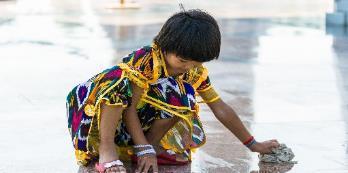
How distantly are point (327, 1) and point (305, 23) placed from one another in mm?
4383

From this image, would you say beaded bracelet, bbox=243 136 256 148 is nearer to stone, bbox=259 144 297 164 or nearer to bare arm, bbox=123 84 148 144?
stone, bbox=259 144 297 164

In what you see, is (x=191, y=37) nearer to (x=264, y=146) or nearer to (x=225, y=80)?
(x=264, y=146)

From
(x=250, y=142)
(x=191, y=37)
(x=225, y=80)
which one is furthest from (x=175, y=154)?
(x=225, y=80)

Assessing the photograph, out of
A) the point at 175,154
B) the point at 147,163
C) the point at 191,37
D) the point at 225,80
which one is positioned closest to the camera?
the point at 191,37

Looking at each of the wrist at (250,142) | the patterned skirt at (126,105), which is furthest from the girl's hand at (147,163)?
the wrist at (250,142)

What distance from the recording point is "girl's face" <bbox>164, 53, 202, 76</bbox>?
4.06 meters

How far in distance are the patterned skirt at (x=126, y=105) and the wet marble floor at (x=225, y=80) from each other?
171 mm

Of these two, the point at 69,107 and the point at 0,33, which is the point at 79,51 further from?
the point at 69,107

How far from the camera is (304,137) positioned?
5062mm

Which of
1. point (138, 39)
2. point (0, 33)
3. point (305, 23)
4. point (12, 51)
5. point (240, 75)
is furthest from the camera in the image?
point (305, 23)

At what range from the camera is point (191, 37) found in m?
4.02

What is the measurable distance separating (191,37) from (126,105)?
0.45m

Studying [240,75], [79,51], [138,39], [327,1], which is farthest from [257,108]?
[327,1]

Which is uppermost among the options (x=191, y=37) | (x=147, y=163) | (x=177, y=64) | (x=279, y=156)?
(x=191, y=37)
